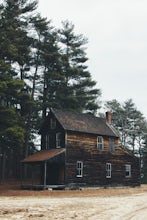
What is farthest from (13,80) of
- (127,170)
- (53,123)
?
(127,170)

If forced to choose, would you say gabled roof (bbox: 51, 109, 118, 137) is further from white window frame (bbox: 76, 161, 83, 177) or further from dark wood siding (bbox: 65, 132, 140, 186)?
white window frame (bbox: 76, 161, 83, 177)

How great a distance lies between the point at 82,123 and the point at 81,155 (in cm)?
441

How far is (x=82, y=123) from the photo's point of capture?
45750mm

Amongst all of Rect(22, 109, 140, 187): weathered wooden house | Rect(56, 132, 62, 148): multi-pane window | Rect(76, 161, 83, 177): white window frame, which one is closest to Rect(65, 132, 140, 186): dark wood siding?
Rect(22, 109, 140, 187): weathered wooden house

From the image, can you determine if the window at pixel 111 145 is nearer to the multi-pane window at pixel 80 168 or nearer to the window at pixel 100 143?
the window at pixel 100 143

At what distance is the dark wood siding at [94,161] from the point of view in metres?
42.3

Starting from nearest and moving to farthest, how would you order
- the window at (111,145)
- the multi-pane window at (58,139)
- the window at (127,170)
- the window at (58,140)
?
the multi-pane window at (58,139) → the window at (58,140) → the window at (111,145) → the window at (127,170)

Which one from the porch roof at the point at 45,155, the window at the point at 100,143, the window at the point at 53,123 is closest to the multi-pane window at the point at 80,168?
the porch roof at the point at 45,155

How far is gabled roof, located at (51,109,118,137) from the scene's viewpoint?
43.7 m

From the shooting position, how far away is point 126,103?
88500 millimetres

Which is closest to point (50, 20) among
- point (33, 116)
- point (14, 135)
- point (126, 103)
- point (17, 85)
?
point (33, 116)

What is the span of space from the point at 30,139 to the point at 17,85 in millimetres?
19493

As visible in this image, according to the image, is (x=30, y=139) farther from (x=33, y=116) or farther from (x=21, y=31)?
(x=21, y=31)

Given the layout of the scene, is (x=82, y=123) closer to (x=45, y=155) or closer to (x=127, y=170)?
(x=45, y=155)
